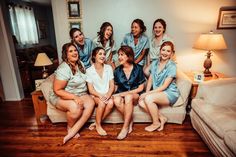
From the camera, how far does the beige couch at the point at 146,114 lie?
2.16 m

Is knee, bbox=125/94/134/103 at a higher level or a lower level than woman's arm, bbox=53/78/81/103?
lower

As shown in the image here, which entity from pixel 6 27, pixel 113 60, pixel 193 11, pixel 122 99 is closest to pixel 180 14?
pixel 193 11

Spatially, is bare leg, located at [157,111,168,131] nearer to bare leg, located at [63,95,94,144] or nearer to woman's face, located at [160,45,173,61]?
woman's face, located at [160,45,173,61]

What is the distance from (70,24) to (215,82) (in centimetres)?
229

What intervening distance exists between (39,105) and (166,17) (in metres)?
2.30

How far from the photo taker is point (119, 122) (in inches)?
89.2

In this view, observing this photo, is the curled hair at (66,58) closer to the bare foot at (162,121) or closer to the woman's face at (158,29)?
the bare foot at (162,121)

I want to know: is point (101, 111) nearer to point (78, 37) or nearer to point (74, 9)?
point (78, 37)

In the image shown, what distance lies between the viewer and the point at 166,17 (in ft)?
9.12

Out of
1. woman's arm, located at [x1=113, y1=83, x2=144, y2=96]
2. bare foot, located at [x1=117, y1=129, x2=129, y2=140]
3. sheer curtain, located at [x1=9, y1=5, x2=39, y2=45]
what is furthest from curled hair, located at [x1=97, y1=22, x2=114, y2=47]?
sheer curtain, located at [x1=9, y1=5, x2=39, y2=45]

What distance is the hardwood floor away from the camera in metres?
1.78

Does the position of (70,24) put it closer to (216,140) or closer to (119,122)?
(119,122)

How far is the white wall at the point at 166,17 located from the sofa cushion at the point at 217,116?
1.32 meters

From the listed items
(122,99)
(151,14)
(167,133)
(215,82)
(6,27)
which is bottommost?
(167,133)
